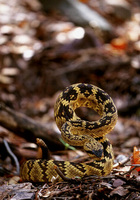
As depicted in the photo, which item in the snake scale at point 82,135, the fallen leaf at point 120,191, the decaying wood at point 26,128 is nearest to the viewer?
the fallen leaf at point 120,191

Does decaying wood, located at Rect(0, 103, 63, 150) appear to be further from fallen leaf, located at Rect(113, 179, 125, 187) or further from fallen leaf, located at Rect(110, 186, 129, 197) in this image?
fallen leaf, located at Rect(110, 186, 129, 197)

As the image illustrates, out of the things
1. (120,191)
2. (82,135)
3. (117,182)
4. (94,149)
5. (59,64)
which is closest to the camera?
(120,191)

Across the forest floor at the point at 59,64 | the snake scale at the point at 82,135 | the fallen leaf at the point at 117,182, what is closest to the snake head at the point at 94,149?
the snake scale at the point at 82,135

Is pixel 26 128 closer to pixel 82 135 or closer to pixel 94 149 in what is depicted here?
pixel 82 135

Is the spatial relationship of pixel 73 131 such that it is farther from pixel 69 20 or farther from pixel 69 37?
pixel 69 20

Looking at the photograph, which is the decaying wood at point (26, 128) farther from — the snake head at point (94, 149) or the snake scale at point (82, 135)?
the snake head at point (94, 149)

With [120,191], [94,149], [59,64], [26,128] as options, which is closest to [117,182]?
[120,191]

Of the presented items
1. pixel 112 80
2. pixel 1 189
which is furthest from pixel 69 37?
pixel 1 189
